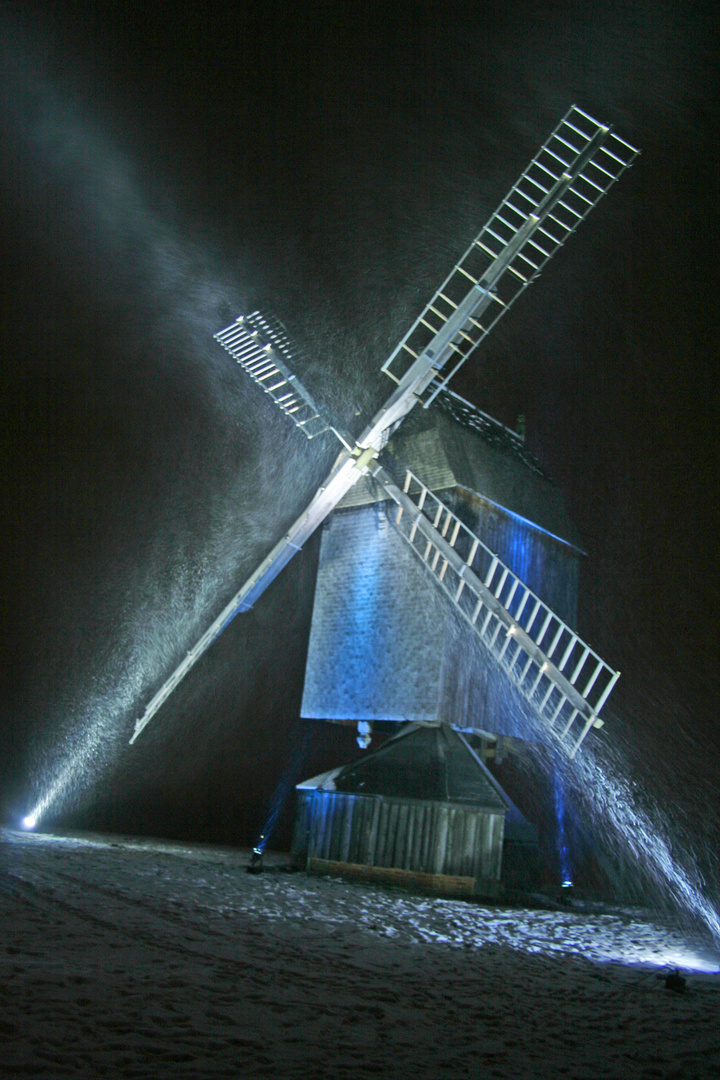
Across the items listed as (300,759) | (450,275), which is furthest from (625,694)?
(450,275)

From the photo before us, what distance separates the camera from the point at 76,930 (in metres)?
6.98

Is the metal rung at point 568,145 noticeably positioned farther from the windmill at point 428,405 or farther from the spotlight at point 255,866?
the spotlight at point 255,866

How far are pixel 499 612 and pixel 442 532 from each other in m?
2.61

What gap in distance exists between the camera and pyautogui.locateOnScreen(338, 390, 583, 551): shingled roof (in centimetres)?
1609

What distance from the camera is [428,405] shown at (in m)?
16.2

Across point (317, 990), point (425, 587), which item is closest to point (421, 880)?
point (425, 587)

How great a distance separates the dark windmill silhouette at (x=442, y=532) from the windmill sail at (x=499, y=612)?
0.04m

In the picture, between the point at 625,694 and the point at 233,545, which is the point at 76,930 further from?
the point at 625,694

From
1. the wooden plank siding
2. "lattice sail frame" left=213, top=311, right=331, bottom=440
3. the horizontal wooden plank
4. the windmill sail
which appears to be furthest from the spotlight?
"lattice sail frame" left=213, top=311, right=331, bottom=440

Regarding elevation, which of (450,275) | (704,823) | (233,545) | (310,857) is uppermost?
(450,275)

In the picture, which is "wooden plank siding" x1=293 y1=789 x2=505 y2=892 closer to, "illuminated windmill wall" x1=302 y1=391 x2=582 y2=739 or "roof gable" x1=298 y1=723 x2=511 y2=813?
"roof gable" x1=298 y1=723 x2=511 y2=813

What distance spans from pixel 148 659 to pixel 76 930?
13.9 m

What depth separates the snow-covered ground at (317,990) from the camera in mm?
4297

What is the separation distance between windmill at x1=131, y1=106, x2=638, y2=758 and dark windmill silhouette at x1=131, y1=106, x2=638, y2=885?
0.11 feet
